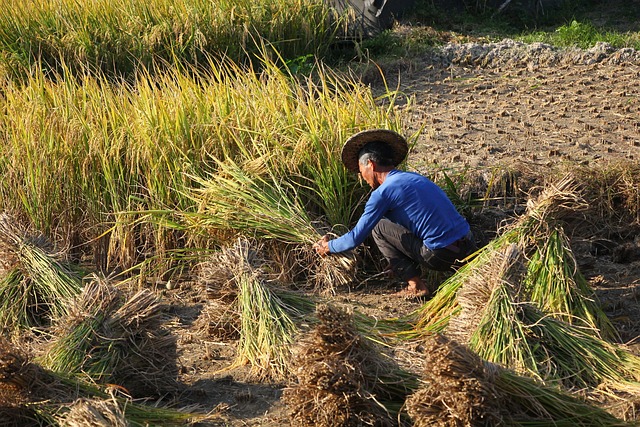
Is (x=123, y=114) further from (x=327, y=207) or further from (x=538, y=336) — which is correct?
(x=538, y=336)

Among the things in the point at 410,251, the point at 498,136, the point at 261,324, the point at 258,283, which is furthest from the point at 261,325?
the point at 498,136

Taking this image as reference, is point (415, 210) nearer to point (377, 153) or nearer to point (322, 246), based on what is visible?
point (377, 153)

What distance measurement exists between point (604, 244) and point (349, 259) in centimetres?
151

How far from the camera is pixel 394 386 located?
11.4 ft

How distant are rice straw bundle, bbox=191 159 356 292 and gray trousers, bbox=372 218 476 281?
20 cm

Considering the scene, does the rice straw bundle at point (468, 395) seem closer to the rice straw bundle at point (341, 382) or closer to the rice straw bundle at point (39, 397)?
the rice straw bundle at point (341, 382)

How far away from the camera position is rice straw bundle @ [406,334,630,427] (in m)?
3.04

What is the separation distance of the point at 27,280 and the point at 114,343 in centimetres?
117

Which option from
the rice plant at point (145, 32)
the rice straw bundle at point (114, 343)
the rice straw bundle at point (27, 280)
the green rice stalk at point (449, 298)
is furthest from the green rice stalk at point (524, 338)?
the rice plant at point (145, 32)

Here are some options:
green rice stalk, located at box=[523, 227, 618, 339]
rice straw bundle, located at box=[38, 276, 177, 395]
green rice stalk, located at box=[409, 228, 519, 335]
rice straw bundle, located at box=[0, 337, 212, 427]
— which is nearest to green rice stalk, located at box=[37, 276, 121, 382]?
rice straw bundle, located at box=[38, 276, 177, 395]

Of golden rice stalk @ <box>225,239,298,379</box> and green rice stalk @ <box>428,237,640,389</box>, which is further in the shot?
golden rice stalk @ <box>225,239,298,379</box>

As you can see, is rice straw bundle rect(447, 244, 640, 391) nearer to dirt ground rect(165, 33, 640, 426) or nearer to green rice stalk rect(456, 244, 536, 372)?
green rice stalk rect(456, 244, 536, 372)

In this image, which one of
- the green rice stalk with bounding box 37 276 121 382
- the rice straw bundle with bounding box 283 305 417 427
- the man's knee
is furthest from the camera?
the man's knee

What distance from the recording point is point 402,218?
16.2ft
